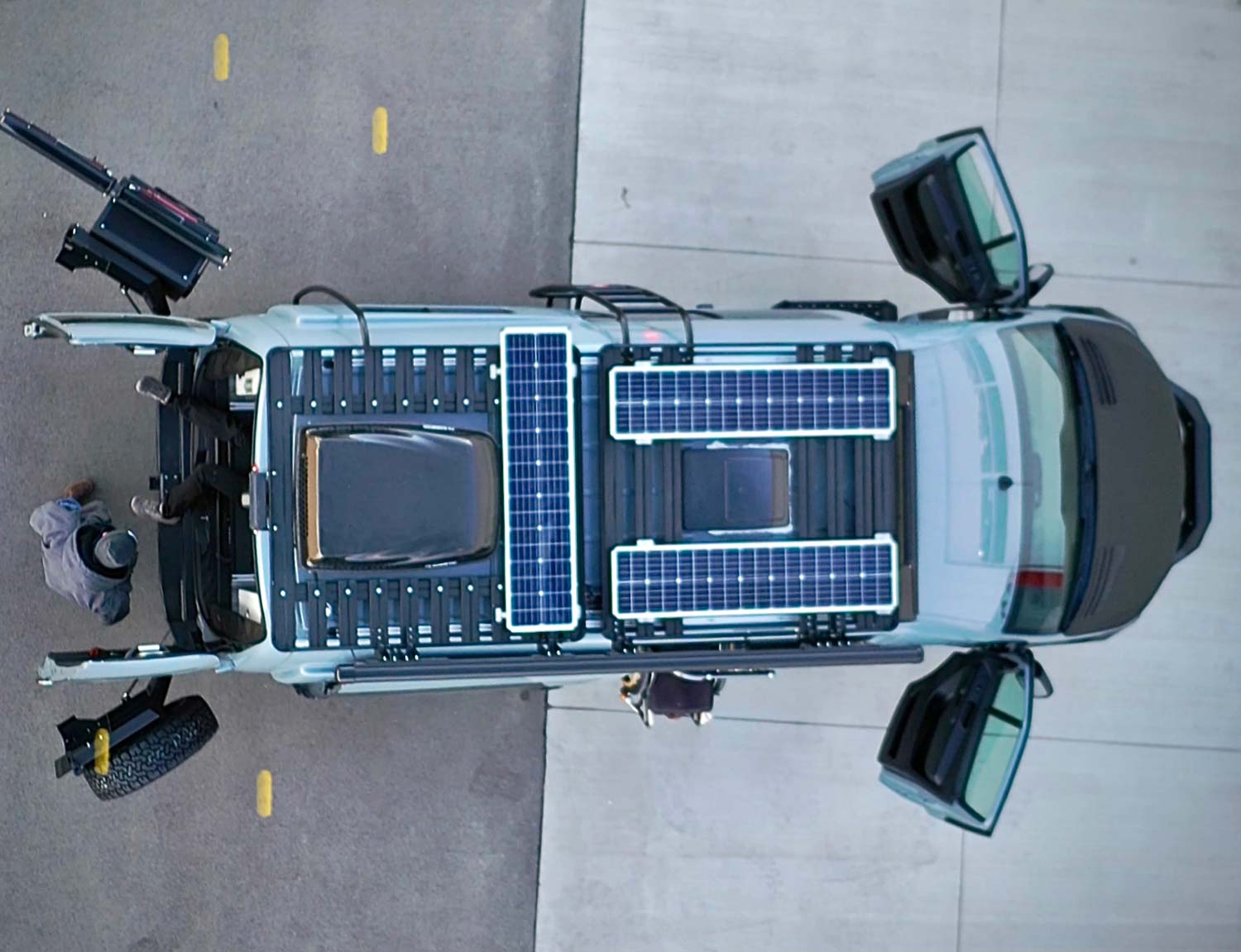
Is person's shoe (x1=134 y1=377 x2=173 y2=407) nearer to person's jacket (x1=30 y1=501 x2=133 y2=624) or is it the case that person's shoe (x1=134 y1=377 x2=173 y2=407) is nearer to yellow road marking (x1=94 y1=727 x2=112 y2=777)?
person's jacket (x1=30 y1=501 x2=133 y2=624)

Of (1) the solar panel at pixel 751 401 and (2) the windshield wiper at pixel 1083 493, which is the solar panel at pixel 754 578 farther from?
(2) the windshield wiper at pixel 1083 493

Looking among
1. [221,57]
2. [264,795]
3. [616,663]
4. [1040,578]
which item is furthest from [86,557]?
[1040,578]

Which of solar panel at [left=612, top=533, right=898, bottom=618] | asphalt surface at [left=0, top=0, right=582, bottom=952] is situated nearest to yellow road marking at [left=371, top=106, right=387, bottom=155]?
asphalt surface at [left=0, top=0, right=582, bottom=952]

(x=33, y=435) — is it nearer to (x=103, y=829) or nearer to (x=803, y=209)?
(x=103, y=829)

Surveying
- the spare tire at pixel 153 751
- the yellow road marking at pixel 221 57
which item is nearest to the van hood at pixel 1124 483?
the spare tire at pixel 153 751

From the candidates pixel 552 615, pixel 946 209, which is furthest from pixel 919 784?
pixel 946 209

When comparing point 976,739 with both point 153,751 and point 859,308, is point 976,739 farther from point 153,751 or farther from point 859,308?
point 153,751

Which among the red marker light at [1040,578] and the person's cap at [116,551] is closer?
the red marker light at [1040,578]
